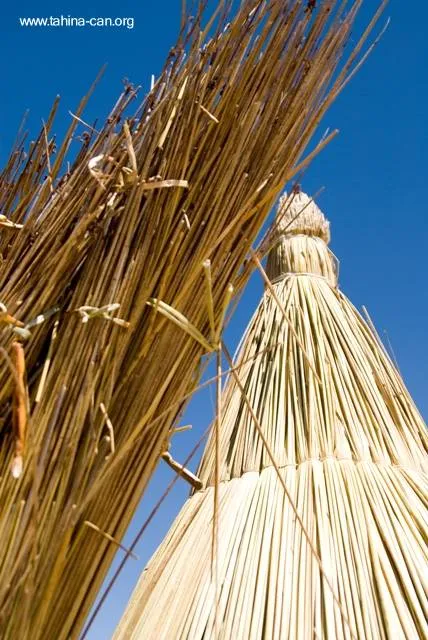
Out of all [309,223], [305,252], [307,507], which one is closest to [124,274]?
[307,507]

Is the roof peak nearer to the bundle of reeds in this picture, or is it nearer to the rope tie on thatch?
the rope tie on thatch

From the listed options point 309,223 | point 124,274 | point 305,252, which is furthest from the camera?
point 309,223

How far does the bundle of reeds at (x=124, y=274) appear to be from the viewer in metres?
0.79

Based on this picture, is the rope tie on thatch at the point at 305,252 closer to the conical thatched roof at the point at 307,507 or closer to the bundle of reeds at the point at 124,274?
the conical thatched roof at the point at 307,507

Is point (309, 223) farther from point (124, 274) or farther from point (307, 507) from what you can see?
point (124, 274)

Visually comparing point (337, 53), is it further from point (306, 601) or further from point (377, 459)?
point (377, 459)

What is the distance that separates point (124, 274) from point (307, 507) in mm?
1375

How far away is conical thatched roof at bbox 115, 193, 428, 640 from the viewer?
1.83 meters

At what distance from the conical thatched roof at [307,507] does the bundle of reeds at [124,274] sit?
72 centimetres

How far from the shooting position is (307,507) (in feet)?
6.80

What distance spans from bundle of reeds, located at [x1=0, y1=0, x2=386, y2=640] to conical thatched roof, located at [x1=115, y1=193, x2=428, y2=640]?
72 cm

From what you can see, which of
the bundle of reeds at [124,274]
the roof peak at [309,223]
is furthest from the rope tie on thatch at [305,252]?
the bundle of reeds at [124,274]

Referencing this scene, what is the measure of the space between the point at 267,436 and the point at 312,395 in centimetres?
21

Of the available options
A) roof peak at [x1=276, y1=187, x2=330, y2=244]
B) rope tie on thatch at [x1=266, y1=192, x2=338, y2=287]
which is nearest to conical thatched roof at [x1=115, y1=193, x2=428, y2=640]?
rope tie on thatch at [x1=266, y1=192, x2=338, y2=287]
